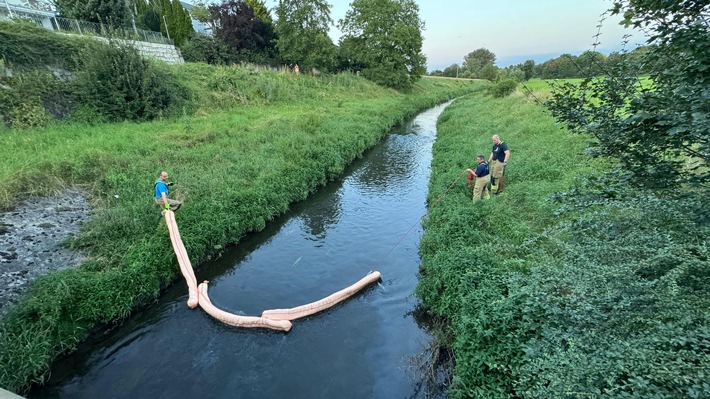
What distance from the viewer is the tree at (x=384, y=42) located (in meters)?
47.1

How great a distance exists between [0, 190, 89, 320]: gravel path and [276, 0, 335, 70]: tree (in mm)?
32979

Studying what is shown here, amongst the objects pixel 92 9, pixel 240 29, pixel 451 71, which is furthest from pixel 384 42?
pixel 451 71

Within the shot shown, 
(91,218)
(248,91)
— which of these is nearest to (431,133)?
(248,91)

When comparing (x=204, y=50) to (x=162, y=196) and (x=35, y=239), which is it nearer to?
(x=162, y=196)

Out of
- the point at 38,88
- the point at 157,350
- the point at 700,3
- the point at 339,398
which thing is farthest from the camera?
the point at 38,88

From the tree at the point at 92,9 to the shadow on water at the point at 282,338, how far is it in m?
29.6

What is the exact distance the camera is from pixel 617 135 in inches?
151

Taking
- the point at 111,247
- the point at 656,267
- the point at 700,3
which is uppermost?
the point at 700,3

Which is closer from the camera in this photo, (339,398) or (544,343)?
(544,343)

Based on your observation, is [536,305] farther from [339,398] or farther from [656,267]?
[339,398]

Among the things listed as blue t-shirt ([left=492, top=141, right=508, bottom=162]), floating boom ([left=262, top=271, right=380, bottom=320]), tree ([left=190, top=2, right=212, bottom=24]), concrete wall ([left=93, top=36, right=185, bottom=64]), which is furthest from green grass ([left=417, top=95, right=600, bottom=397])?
tree ([left=190, top=2, right=212, bottom=24])

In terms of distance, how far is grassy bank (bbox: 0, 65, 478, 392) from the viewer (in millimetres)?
7371

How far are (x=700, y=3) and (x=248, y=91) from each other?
27745 millimetres

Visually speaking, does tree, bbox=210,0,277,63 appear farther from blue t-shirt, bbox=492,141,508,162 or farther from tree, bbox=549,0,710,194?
tree, bbox=549,0,710,194
